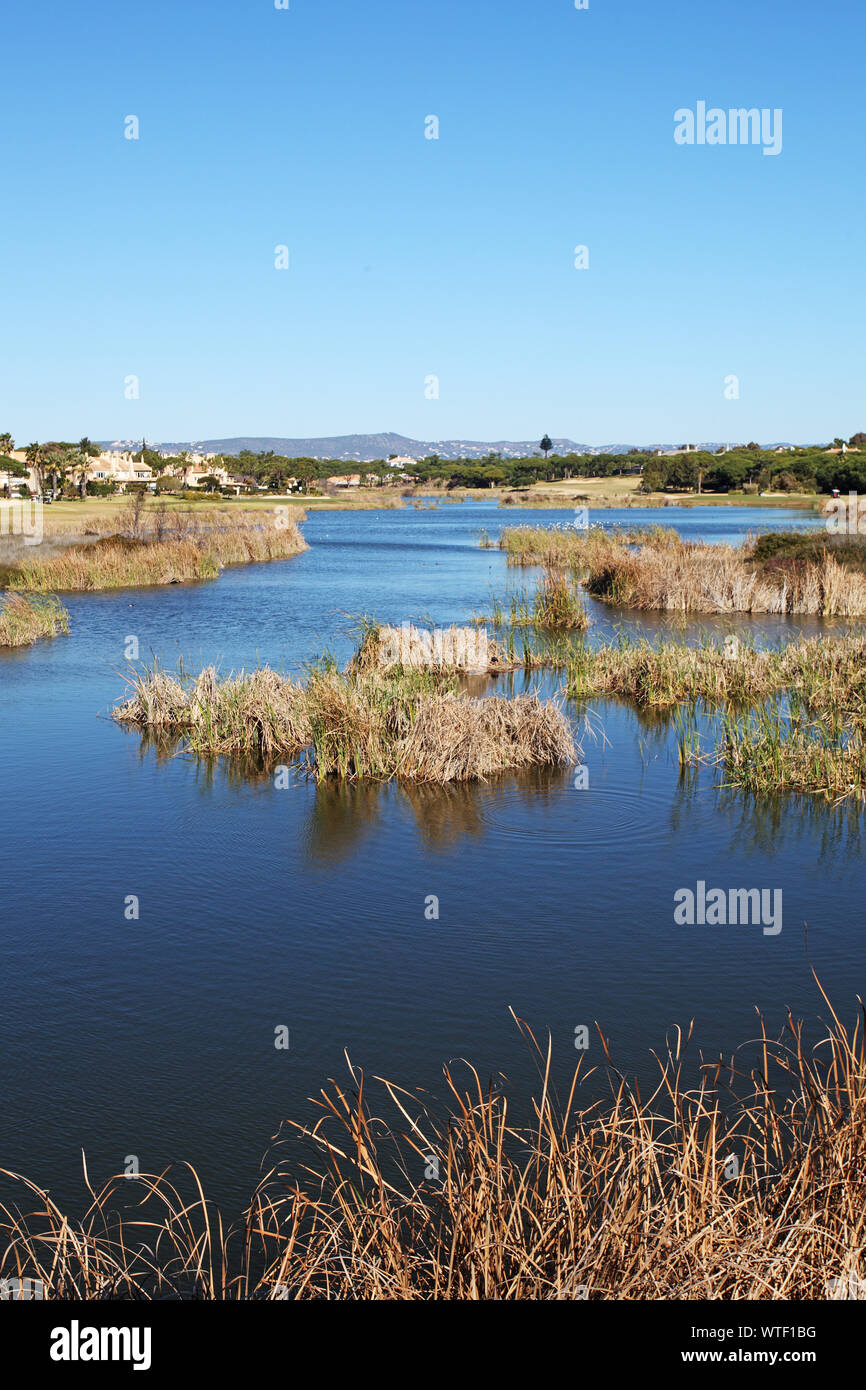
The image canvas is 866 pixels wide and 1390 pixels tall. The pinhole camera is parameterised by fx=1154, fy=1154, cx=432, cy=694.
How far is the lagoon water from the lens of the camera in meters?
6.67

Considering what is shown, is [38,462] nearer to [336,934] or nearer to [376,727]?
[376,727]

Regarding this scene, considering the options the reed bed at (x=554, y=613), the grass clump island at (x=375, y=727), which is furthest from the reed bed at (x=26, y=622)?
the grass clump island at (x=375, y=727)

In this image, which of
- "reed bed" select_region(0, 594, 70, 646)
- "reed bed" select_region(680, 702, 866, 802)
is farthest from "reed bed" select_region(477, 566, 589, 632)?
"reed bed" select_region(680, 702, 866, 802)

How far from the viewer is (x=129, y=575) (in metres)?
35.6

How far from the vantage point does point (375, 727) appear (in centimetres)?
1323

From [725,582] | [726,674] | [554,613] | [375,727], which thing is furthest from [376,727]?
[725,582]

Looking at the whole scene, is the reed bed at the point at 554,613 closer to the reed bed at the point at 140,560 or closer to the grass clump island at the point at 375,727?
the grass clump island at the point at 375,727

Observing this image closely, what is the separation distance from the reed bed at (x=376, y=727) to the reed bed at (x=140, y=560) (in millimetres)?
19552

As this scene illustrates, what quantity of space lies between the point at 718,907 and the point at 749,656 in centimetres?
803

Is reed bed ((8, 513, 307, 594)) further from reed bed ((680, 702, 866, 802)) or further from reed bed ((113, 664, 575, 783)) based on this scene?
reed bed ((680, 702, 866, 802))

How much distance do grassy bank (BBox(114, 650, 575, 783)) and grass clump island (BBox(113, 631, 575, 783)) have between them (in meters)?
0.01
